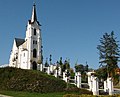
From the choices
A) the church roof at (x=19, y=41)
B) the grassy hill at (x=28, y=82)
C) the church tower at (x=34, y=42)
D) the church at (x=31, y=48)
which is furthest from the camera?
the church roof at (x=19, y=41)

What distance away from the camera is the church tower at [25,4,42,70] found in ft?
184

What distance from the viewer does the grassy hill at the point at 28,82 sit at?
31.4 m

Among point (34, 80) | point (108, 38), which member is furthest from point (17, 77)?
point (108, 38)

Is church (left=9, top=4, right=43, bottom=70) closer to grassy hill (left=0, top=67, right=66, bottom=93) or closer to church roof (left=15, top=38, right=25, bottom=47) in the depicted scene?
church roof (left=15, top=38, right=25, bottom=47)

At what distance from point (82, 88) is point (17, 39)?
34.7 metres

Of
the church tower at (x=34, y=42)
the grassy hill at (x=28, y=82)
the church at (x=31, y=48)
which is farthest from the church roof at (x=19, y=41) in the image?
the grassy hill at (x=28, y=82)

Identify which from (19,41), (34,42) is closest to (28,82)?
(34,42)

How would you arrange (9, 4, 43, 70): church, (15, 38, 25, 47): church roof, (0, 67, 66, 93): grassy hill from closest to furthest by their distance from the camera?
(0, 67, 66, 93): grassy hill → (9, 4, 43, 70): church → (15, 38, 25, 47): church roof

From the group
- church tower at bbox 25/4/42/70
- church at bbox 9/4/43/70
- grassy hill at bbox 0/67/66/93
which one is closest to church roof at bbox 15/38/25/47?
church at bbox 9/4/43/70

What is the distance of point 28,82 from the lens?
33.0 metres

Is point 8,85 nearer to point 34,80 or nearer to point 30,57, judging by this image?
point 34,80

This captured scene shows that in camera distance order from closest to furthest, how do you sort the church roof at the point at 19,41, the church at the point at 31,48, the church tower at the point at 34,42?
the church at the point at 31,48
the church tower at the point at 34,42
the church roof at the point at 19,41

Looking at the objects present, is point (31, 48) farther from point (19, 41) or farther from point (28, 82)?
point (28, 82)

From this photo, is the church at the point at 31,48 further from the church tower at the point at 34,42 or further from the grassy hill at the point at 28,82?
the grassy hill at the point at 28,82
